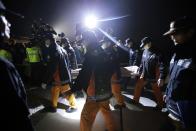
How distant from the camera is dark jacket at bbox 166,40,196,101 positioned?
344 centimetres

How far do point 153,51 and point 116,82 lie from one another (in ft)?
4.92

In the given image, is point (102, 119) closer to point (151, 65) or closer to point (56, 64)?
point (56, 64)

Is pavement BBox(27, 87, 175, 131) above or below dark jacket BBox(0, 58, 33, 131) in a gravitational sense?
below

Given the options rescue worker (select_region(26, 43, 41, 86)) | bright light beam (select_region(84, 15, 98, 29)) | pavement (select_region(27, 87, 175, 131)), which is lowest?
pavement (select_region(27, 87, 175, 131))

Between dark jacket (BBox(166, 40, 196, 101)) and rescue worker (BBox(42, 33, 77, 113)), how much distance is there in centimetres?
388

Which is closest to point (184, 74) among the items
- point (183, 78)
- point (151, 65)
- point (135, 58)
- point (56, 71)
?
point (183, 78)

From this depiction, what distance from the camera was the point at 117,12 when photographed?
17688 millimetres

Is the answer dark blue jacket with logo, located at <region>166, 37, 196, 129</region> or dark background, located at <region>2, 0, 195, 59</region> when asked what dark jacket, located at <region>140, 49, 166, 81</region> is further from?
dark background, located at <region>2, 0, 195, 59</region>

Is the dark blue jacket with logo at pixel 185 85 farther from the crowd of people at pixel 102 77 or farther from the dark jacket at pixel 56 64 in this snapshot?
the dark jacket at pixel 56 64

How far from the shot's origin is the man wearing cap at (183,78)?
3.45 metres

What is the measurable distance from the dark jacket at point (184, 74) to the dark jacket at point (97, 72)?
4.48ft

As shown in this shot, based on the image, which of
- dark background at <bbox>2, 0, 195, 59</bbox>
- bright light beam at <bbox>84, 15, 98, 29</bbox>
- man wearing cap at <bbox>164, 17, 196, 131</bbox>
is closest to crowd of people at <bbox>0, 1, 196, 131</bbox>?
man wearing cap at <bbox>164, 17, 196, 131</bbox>

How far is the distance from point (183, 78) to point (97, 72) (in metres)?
1.68

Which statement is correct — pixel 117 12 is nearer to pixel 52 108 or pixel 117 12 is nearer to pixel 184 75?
pixel 52 108
